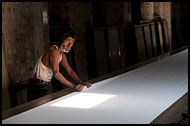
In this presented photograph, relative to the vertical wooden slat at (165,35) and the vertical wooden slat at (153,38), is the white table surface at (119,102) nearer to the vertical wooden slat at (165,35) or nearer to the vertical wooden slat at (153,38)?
the vertical wooden slat at (153,38)

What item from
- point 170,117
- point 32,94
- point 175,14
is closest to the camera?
point 170,117

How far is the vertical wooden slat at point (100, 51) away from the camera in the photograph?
7992 mm

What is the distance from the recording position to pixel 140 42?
388 inches

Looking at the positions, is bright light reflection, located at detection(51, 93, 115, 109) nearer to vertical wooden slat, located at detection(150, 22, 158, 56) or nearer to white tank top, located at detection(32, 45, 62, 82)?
white tank top, located at detection(32, 45, 62, 82)

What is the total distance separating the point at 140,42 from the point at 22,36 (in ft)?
15.5

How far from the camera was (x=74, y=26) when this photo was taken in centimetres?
749

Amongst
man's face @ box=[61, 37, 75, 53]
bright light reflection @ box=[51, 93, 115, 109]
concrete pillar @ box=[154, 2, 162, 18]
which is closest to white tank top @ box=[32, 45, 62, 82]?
man's face @ box=[61, 37, 75, 53]

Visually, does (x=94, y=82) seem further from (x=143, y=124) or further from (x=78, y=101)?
(x=143, y=124)

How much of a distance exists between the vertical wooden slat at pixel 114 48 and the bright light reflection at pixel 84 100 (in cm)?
461

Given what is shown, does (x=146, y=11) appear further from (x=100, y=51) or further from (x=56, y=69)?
(x=56, y=69)

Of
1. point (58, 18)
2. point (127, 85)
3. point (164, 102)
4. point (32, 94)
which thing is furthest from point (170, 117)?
point (58, 18)

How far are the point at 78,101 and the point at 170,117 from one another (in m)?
1.04

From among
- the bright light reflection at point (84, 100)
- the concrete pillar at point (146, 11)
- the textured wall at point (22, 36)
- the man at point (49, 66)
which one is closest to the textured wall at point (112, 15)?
the concrete pillar at point (146, 11)

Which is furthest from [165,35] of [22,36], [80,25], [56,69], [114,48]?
[56,69]
